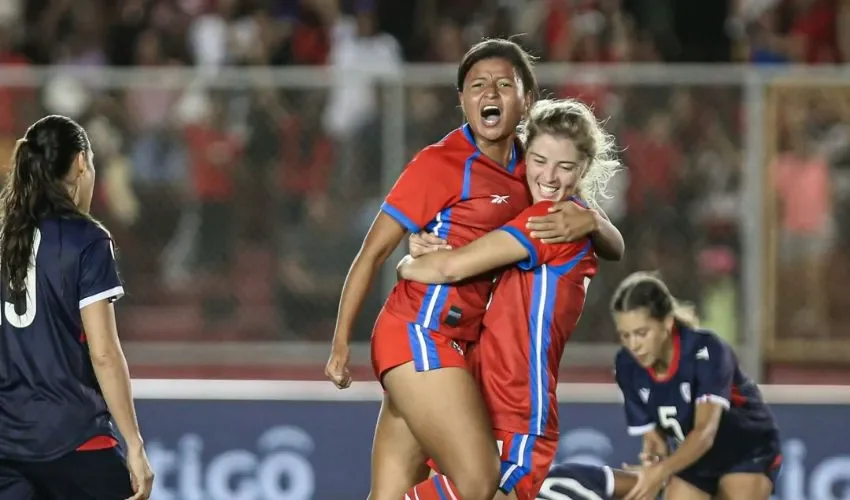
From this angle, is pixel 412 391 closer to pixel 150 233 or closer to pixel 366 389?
pixel 366 389

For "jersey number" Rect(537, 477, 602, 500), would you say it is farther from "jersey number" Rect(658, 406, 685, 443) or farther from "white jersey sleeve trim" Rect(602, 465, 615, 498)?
"jersey number" Rect(658, 406, 685, 443)

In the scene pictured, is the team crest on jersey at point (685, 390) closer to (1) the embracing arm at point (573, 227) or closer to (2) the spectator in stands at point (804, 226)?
(1) the embracing arm at point (573, 227)

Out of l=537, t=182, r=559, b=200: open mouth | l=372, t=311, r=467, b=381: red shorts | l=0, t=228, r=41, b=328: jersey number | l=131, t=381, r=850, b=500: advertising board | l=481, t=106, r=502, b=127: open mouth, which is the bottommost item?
l=131, t=381, r=850, b=500: advertising board

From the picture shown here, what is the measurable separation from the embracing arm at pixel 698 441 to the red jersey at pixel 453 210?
155 cm

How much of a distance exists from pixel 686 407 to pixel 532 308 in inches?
69.2

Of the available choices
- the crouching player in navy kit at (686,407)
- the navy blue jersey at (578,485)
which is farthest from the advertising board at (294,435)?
the navy blue jersey at (578,485)

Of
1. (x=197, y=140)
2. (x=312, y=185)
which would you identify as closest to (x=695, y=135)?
(x=312, y=185)

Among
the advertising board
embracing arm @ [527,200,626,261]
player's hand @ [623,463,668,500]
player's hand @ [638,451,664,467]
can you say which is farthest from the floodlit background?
embracing arm @ [527,200,626,261]

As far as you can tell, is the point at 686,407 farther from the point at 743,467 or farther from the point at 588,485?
the point at 588,485

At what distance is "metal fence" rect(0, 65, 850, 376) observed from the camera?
8.46 m

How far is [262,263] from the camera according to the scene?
8.57 meters

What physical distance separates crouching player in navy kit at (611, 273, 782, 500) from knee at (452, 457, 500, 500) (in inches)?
63.1

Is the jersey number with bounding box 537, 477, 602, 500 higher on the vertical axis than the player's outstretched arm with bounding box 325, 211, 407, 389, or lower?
lower

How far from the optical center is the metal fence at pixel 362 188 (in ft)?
27.8
